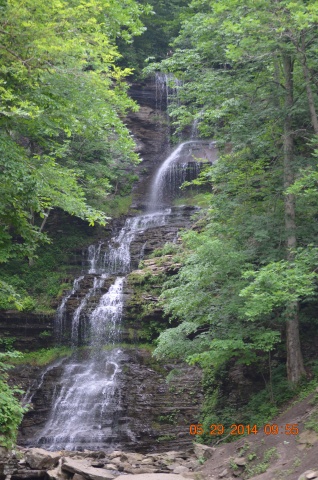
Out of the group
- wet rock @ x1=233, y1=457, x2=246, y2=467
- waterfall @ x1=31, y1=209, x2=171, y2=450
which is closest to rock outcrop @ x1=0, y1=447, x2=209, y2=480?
wet rock @ x1=233, y1=457, x2=246, y2=467

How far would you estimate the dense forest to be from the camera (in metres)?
8.69

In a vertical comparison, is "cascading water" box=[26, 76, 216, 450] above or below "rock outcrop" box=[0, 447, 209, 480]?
above

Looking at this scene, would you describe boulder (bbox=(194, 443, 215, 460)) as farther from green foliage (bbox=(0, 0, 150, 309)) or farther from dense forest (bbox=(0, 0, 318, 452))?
green foliage (bbox=(0, 0, 150, 309))

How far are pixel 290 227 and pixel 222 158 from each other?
10.1 feet

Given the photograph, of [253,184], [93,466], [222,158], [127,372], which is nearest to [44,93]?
[222,158]

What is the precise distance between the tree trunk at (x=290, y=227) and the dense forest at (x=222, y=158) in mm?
29

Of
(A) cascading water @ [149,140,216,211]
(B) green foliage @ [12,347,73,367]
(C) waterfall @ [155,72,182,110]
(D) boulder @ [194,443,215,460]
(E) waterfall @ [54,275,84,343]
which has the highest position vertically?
(C) waterfall @ [155,72,182,110]

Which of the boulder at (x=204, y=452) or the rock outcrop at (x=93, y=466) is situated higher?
the boulder at (x=204, y=452)

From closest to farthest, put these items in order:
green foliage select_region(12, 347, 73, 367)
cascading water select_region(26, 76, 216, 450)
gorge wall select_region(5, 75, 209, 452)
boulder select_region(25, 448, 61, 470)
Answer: boulder select_region(25, 448, 61, 470)
gorge wall select_region(5, 75, 209, 452)
cascading water select_region(26, 76, 216, 450)
green foliage select_region(12, 347, 73, 367)

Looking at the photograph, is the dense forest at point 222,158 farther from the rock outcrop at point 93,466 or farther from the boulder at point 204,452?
the rock outcrop at point 93,466
